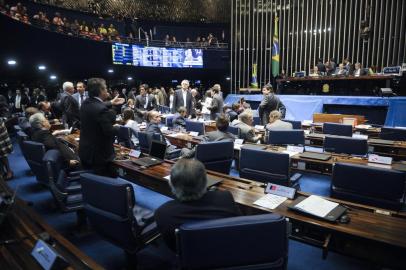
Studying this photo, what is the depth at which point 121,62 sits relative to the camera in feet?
43.3

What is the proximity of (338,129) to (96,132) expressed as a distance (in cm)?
371

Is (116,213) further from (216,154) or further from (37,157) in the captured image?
(37,157)

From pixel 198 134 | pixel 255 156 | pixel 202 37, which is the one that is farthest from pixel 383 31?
pixel 255 156

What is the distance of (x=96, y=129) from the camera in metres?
2.86

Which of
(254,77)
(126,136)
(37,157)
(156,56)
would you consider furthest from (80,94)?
(254,77)

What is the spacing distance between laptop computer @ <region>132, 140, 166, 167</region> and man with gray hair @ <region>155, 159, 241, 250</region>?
150 cm

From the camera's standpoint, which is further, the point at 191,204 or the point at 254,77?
the point at 254,77

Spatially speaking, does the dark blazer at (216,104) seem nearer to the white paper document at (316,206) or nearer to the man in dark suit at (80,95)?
the man in dark suit at (80,95)

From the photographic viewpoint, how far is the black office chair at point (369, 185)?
2.23m

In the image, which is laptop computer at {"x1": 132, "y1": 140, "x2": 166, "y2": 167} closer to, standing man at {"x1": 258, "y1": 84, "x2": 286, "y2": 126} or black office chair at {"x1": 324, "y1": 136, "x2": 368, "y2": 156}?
black office chair at {"x1": 324, "y1": 136, "x2": 368, "y2": 156}

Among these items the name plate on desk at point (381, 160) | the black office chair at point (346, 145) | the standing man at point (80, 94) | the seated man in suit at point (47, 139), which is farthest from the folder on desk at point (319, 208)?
the standing man at point (80, 94)

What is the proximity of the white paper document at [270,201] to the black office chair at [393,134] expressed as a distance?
3312 millimetres

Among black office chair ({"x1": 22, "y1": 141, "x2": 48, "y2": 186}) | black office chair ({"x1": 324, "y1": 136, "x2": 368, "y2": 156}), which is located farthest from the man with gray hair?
black office chair ({"x1": 324, "y1": 136, "x2": 368, "y2": 156})

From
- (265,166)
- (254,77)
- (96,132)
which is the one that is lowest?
(265,166)
